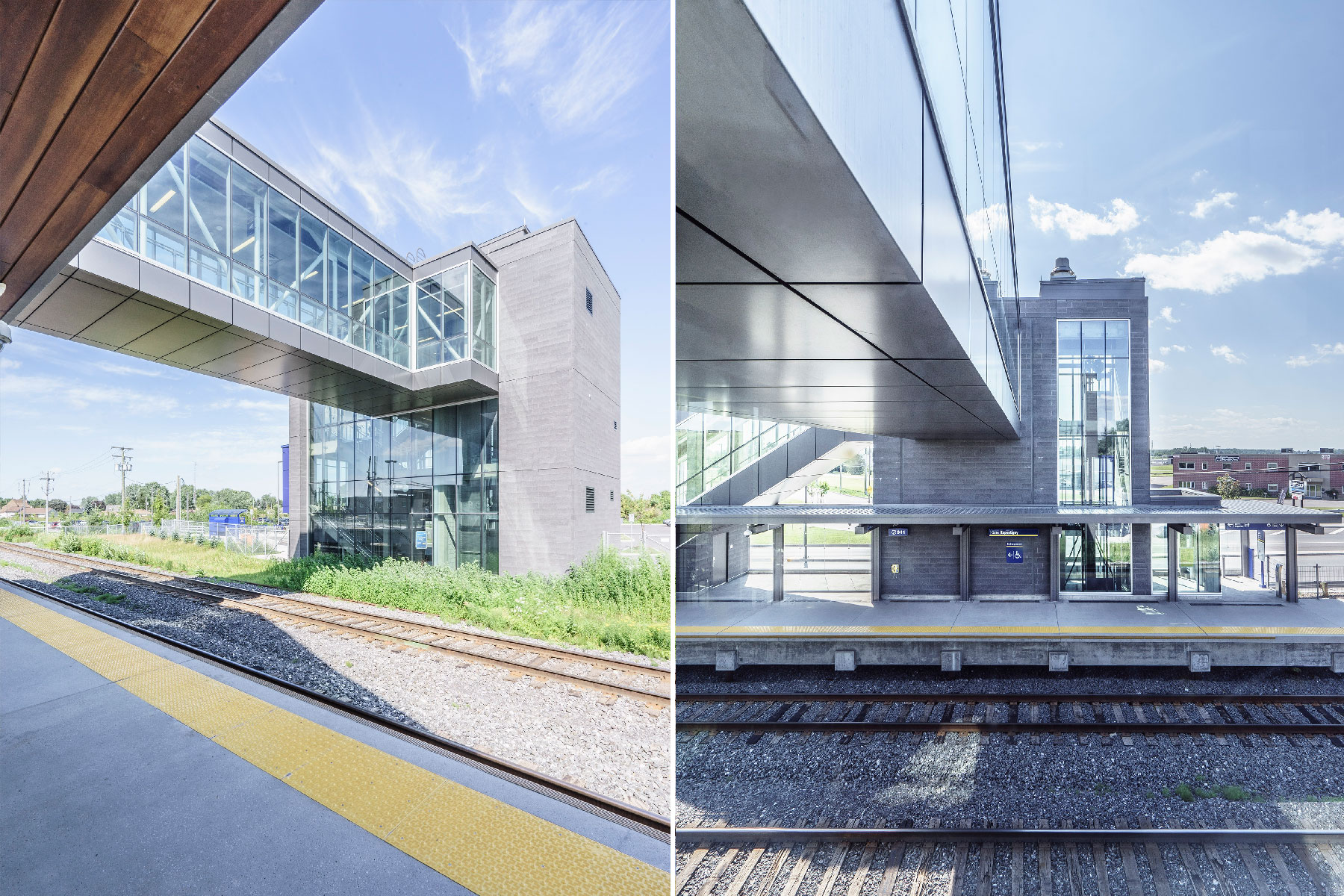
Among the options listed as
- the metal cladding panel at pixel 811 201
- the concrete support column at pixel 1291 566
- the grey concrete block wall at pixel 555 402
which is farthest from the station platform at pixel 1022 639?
the metal cladding panel at pixel 811 201

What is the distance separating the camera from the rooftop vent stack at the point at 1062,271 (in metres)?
14.6

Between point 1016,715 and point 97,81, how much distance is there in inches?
359

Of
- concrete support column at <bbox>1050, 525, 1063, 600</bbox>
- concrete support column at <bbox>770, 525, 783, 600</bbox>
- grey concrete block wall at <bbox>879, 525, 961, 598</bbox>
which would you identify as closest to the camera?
concrete support column at <bbox>770, 525, 783, 600</bbox>

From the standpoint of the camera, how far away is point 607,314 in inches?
430

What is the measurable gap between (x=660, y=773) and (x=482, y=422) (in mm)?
7936

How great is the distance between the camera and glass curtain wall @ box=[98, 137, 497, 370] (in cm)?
712

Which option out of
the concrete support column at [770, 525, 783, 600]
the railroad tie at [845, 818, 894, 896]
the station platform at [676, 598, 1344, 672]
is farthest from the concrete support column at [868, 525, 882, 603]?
the railroad tie at [845, 818, 894, 896]

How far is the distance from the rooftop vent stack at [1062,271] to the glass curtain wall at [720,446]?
7.40 meters

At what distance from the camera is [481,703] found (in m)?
5.16

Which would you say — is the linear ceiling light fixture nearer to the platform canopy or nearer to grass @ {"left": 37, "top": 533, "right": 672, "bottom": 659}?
grass @ {"left": 37, "top": 533, "right": 672, "bottom": 659}

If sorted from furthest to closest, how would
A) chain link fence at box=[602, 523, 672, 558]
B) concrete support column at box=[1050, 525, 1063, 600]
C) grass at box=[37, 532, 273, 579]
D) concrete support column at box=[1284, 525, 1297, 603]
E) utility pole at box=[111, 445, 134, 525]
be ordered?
1. concrete support column at box=[1050, 525, 1063, 600]
2. grass at box=[37, 532, 273, 579]
3. concrete support column at box=[1284, 525, 1297, 603]
4. chain link fence at box=[602, 523, 672, 558]
5. utility pole at box=[111, 445, 134, 525]

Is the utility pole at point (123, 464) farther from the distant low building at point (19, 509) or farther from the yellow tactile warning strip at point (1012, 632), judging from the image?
the distant low building at point (19, 509)

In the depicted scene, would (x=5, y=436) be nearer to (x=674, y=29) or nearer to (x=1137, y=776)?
(x=674, y=29)

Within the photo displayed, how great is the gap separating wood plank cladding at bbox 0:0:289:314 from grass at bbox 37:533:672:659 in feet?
16.3
